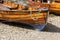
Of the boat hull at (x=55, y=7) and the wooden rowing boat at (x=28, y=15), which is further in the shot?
the boat hull at (x=55, y=7)

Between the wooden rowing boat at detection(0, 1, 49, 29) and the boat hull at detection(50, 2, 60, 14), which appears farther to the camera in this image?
the boat hull at detection(50, 2, 60, 14)

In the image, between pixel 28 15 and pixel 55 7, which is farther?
pixel 55 7

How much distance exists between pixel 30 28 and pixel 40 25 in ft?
2.32

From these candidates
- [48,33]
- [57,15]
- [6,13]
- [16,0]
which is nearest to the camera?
[48,33]

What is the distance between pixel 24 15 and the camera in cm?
1240

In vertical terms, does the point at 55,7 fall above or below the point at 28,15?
below

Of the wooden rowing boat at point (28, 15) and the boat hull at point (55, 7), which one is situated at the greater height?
the wooden rowing boat at point (28, 15)

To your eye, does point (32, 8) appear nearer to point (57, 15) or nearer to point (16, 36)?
point (16, 36)

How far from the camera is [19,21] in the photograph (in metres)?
12.8

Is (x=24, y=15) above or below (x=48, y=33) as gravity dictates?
above

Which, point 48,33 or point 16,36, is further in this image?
point 48,33

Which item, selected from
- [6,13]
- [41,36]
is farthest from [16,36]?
[6,13]

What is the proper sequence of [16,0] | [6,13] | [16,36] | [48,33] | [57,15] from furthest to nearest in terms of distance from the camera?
1. [57,15]
2. [16,0]
3. [6,13]
4. [48,33]
5. [16,36]

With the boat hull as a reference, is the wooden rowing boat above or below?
above
